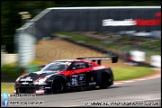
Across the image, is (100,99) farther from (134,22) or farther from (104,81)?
(134,22)

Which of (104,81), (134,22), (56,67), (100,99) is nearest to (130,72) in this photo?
(134,22)

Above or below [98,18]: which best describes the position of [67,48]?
below

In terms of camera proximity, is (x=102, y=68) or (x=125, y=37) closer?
(x=102, y=68)

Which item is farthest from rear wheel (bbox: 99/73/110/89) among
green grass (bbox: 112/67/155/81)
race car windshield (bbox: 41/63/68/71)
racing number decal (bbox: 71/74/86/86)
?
green grass (bbox: 112/67/155/81)

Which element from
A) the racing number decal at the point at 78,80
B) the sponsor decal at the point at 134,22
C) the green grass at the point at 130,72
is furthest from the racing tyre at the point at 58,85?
the sponsor decal at the point at 134,22

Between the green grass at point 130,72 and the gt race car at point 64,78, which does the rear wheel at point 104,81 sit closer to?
the gt race car at point 64,78

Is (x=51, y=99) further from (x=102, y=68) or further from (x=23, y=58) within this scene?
(x=23, y=58)

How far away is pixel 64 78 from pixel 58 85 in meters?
0.30

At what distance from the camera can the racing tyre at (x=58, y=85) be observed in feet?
46.1

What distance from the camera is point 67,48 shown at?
25828mm

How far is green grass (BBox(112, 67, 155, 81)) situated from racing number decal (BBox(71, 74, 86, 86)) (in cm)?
620

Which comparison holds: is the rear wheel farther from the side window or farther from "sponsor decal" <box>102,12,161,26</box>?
"sponsor decal" <box>102,12,161,26</box>

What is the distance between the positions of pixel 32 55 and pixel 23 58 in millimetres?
559

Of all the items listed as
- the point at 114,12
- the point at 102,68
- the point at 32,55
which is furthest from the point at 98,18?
the point at 102,68
